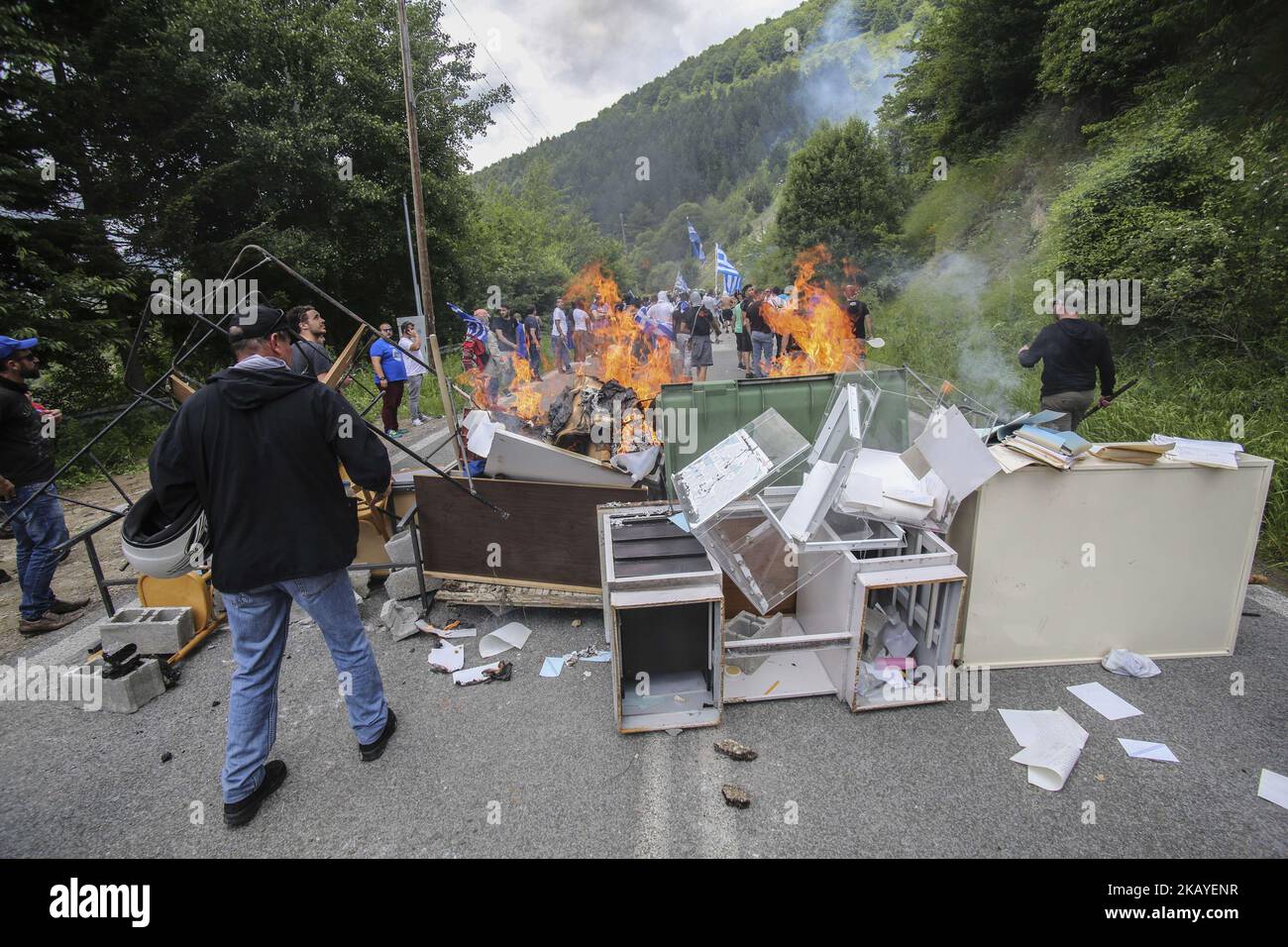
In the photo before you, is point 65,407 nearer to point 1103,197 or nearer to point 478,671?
Result: point 478,671

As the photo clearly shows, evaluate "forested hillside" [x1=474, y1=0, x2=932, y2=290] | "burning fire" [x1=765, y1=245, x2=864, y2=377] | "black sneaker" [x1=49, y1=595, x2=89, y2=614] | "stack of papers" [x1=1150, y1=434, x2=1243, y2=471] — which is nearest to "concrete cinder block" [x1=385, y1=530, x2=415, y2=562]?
"black sneaker" [x1=49, y1=595, x2=89, y2=614]

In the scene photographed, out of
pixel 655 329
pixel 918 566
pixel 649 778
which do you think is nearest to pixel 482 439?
pixel 649 778

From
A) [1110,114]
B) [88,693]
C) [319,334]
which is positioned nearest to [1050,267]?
[1110,114]

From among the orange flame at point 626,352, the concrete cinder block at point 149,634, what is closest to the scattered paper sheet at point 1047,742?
the orange flame at point 626,352

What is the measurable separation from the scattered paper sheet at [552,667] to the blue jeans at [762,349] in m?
10.5

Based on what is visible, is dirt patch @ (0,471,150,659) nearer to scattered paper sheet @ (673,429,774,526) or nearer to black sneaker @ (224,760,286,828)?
black sneaker @ (224,760,286,828)

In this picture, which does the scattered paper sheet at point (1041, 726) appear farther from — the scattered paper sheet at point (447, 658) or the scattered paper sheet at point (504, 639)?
the scattered paper sheet at point (447, 658)

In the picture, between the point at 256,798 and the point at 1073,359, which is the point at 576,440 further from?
the point at 1073,359

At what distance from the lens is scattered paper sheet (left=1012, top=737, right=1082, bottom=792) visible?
9.45 ft

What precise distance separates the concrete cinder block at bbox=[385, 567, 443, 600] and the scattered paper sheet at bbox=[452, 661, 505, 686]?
108 cm

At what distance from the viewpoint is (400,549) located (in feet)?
16.1

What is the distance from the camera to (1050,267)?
37.3 ft

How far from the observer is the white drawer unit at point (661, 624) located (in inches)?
127

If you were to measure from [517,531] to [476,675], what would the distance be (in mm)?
1049
